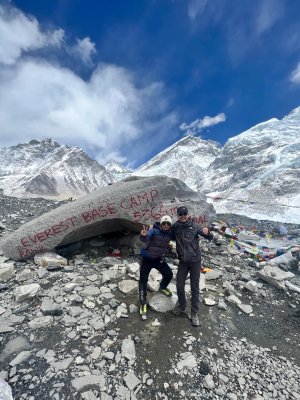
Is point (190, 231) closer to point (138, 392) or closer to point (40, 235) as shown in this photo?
point (138, 392)

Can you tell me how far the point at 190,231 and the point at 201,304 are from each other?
196 cm

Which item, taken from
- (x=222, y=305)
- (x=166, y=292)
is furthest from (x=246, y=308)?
(x=166, y=292)

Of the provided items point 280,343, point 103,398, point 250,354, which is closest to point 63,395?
point 103,398

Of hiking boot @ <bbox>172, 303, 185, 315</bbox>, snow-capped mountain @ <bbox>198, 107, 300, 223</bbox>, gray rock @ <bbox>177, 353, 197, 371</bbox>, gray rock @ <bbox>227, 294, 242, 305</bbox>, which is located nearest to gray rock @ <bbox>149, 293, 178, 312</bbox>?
hiking boot @ <bbox>172, 303, 185, 315</bbox>

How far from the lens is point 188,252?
17.7ft

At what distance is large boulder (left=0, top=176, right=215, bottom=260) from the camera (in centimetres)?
758

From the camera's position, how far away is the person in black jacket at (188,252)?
539 centimetres

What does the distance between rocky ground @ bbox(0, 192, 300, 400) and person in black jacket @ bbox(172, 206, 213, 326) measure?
0.36 meters

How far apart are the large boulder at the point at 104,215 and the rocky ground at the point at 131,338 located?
611 millimetres

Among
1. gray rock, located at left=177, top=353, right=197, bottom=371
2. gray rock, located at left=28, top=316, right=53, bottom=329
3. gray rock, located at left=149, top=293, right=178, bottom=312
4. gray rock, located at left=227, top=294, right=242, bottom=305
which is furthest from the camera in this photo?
gray rock, located at left=227, top=294, right=242, bottom=305

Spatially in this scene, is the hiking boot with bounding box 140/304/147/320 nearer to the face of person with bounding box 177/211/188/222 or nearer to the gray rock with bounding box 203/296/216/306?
the gray rock with bounding box 203/296/216/306

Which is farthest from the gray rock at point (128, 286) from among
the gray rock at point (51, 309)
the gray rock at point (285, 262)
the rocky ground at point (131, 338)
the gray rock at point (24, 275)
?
the gray rock at point (285, 262)

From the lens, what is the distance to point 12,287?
6.25m

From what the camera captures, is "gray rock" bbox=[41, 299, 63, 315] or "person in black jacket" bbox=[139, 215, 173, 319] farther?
"person in black jacket" bbox=[139, 215, 173, 319]
